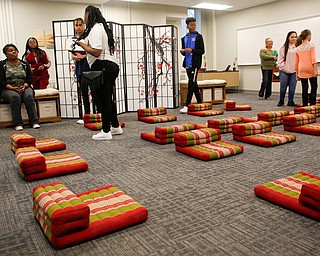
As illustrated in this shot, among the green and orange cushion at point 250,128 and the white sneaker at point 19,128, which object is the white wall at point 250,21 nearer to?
the green and orange cushion at point 250,128

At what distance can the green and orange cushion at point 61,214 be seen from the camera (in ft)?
4.45

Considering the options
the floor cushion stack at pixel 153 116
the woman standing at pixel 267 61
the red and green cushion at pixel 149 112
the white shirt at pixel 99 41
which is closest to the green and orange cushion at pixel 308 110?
the floor cushion stack at pixel 153 116

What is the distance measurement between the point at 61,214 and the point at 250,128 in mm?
2301

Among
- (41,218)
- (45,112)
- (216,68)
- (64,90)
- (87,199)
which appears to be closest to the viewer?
(41,218)

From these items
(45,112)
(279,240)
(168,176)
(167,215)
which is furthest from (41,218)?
(45,112)

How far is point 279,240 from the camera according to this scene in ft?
4.42

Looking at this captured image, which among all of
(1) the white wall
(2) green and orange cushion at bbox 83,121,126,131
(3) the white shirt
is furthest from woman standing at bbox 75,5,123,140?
(1) the white wall

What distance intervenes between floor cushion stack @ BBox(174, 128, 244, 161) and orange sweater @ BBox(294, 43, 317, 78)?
2.97m

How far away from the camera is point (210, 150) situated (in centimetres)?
263

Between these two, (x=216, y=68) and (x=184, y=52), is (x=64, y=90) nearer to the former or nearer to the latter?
(x=184, y=52)

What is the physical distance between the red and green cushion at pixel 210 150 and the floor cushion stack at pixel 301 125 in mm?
1115

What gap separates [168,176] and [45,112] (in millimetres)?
3263

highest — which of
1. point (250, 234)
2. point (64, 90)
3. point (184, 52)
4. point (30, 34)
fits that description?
point (30, 34)

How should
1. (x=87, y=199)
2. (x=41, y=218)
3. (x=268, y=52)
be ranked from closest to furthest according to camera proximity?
1. (x=41, y=218)
2. (x=87, y=199)
3. (x=268, y=52)
